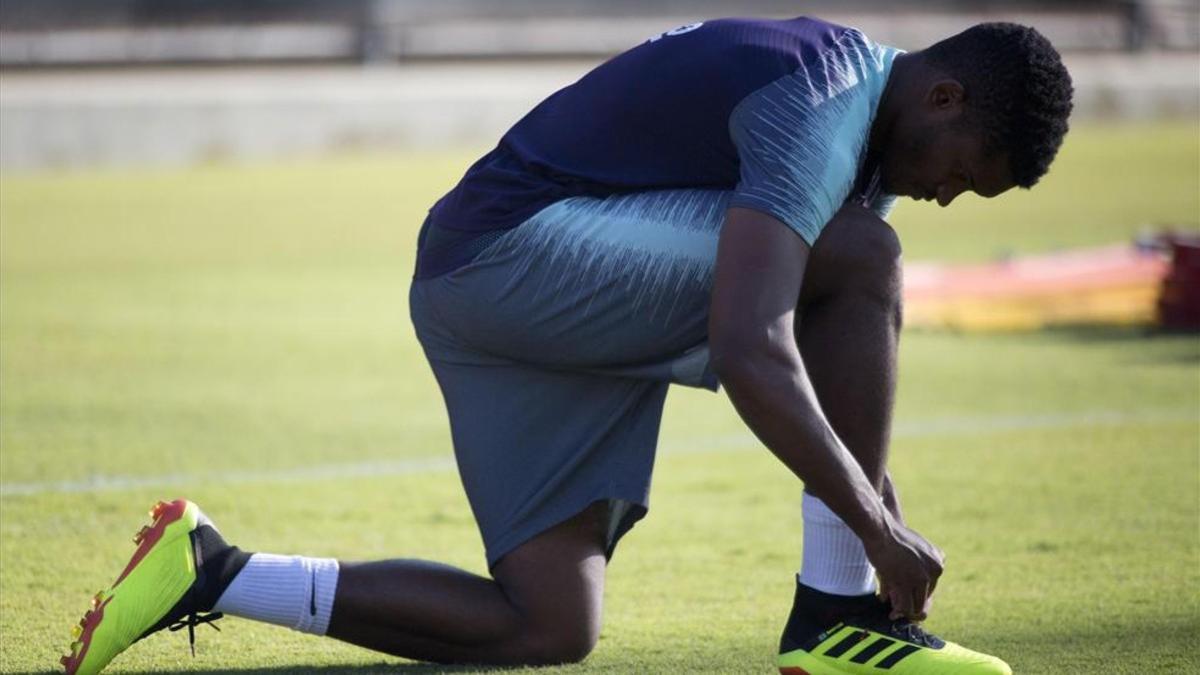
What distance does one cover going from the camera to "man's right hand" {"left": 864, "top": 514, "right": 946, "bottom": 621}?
326 cm

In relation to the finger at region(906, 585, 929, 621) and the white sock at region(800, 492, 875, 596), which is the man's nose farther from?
the finger at region(906, 585, 929, 621)

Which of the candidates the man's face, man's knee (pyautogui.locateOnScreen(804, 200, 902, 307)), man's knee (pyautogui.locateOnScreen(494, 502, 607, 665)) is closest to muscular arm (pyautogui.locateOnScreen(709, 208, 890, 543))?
man's knee (pyautogui.locateOnScreen(804, 200, 902, 307))

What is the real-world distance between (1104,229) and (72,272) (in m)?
6.69

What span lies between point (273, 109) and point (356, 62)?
5.51 metres

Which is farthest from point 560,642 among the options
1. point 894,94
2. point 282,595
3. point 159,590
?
point 894,94

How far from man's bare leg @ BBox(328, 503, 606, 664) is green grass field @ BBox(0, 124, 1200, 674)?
0.08 metres

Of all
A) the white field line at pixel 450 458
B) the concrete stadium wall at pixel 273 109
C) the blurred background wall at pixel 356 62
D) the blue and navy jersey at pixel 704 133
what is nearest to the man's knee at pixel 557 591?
the blue and navy jersey at pixel 704 133

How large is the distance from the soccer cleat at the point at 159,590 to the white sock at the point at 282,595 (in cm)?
3

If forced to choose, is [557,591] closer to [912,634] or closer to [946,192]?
[912,634]

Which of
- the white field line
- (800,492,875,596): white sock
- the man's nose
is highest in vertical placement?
the man's nose

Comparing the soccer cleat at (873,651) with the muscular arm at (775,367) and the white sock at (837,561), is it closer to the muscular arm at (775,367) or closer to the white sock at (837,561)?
the white sock at (837,561)

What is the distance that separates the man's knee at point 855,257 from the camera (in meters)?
3.54

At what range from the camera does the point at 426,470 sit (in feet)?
20.3

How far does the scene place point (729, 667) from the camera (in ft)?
12.6
